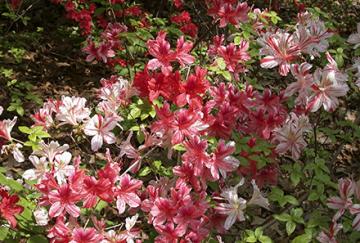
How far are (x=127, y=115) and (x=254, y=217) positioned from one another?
2.57 feet

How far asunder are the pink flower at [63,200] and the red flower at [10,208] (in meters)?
0.11

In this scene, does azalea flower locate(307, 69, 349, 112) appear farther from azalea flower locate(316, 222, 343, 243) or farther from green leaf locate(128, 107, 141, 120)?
green leaf locate(128, 107, 141, 120)

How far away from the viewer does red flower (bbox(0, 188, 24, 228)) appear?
1.72 metres

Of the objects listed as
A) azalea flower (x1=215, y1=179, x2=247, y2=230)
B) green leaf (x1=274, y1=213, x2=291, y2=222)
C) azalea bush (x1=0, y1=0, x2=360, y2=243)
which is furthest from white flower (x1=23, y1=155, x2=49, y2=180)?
green leaf (x1=274, y1=213, x2=291, y2=222)

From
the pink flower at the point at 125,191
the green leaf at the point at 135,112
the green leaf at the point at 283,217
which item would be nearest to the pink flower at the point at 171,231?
the pink flower at the point at 125,191

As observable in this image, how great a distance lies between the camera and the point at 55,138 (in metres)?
3.33

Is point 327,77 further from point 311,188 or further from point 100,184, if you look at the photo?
point 100,184

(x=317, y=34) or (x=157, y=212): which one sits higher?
(x=317, y=34)

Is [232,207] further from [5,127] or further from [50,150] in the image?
[5,127]

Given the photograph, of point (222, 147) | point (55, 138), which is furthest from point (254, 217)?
point (55, 138)

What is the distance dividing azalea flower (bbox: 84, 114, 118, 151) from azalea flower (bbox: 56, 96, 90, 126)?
7 cm

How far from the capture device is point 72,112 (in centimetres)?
200

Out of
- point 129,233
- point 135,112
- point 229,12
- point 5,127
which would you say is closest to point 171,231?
point 129,233

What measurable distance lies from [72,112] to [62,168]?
227 mm
